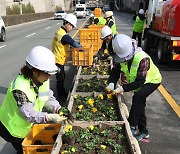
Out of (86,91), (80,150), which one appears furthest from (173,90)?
(80,150)

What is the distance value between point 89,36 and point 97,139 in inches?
291

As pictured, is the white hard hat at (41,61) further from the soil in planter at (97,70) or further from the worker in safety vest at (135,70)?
the soil in planter at (97,70)

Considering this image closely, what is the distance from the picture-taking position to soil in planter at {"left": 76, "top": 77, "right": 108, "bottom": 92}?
19.6ft

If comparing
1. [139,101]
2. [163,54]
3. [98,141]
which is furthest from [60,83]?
[163,54]

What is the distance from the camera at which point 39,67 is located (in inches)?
113

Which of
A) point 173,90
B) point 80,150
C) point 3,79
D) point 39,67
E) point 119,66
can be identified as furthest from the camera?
point 3,79

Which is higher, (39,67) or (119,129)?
(39,67)

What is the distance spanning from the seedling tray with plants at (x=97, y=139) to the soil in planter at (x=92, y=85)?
1703mm

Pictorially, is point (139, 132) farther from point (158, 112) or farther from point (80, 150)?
point (80, 150)

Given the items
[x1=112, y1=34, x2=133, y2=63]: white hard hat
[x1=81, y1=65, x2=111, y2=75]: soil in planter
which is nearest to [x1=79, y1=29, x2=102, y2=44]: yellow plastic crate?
[x1=81, y1=65, x2=111, y2=75]: soil in planter

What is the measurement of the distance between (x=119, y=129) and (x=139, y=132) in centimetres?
113

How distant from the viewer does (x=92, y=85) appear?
245 inches

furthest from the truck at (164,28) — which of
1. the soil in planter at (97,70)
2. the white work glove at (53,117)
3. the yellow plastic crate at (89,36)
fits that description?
the white work glove at (53,117)

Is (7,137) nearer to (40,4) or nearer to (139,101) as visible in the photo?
(139,101)
